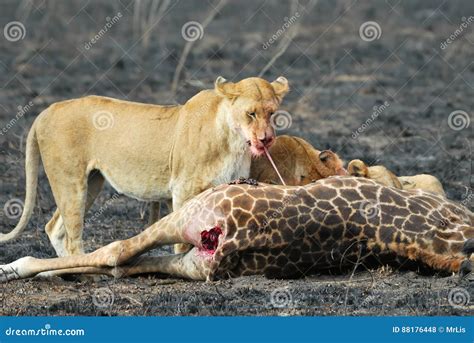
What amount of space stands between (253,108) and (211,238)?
1164 millimetres

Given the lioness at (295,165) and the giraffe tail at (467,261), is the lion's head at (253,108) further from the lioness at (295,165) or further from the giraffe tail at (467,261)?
the giraffe tail at (467,261)

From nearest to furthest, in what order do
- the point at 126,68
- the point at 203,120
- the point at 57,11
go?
the point at 203,120 < the point at 126,68 < the point at 57,11

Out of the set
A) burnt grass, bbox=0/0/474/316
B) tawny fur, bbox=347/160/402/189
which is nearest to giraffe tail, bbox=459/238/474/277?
burnt grass, bbox=0/0/474/316

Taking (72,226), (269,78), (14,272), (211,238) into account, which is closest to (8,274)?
(14,272)

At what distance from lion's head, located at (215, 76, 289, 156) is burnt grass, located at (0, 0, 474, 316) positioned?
1113 mm

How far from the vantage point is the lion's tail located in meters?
10.4

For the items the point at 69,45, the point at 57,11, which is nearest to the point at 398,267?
the point at 69,45

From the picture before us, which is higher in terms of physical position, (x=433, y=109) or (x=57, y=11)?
(x=57, y=11)

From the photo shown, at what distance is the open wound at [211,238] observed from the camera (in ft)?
29.6

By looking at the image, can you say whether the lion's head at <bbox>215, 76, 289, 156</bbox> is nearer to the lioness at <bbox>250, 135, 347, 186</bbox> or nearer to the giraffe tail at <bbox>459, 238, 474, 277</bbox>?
the lioness at <bbox>250, 135, 347, 186</bbox>

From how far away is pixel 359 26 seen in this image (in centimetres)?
2533

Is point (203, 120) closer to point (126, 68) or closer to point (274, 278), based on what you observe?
point (274, 278)

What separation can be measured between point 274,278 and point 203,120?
65.7 inches

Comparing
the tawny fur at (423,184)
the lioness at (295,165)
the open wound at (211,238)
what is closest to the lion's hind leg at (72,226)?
the lioness at (295,165)
